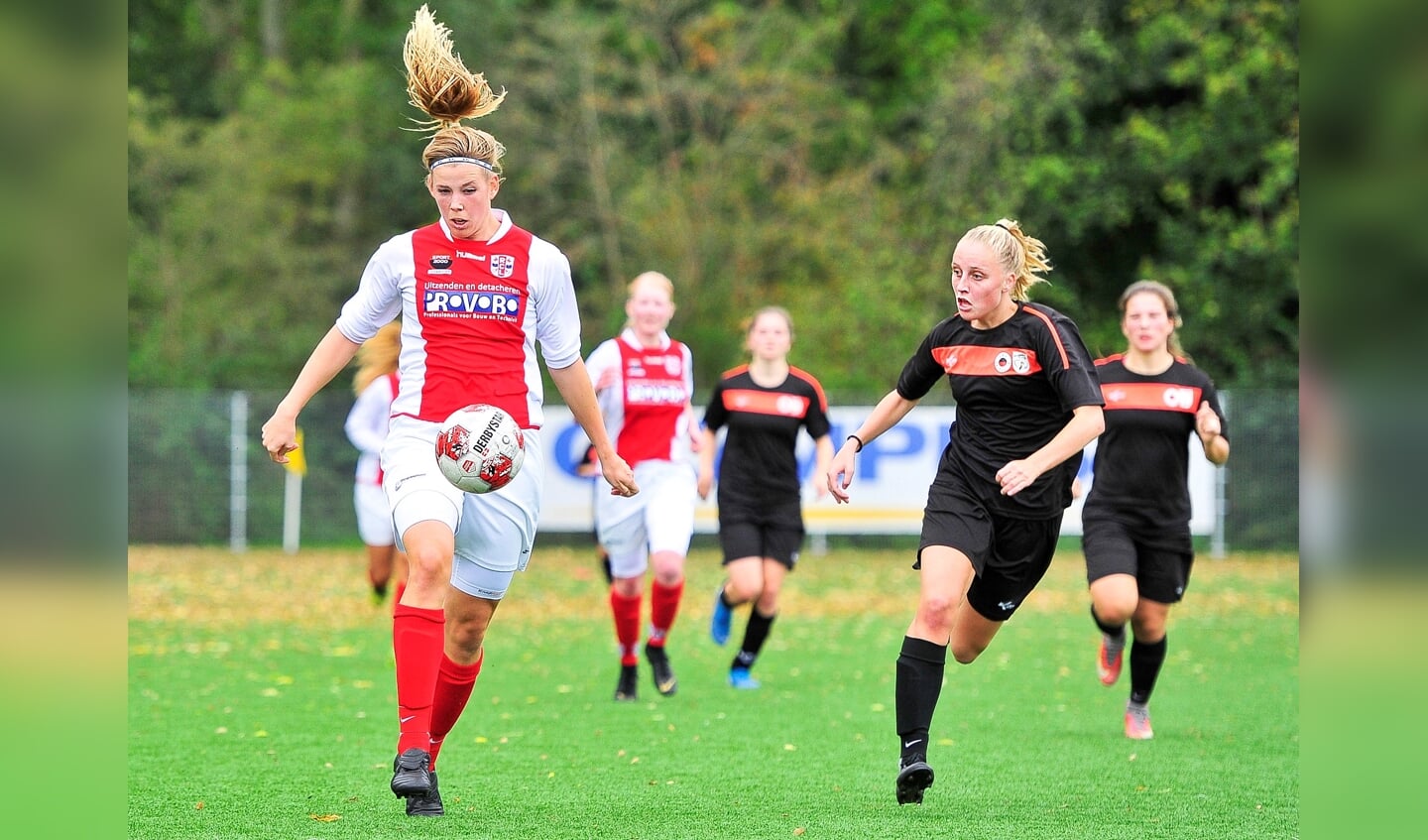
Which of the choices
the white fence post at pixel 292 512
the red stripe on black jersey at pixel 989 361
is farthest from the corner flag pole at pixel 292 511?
Result: the red stripe on black jersey at pixel 989 361

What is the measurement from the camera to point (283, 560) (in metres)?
21.6

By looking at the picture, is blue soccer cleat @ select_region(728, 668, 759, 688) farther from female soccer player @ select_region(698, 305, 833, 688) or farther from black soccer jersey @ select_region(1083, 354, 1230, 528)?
black soccer jersey @ select_region(1083, 354, 1230, 528)

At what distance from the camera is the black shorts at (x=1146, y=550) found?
8.06m

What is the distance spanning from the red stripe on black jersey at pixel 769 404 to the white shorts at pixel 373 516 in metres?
2.93

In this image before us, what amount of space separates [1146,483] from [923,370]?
226 centimetres

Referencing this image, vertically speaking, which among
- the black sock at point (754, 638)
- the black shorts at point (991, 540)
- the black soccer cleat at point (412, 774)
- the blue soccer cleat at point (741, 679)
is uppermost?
the black shorts at point (991, 540)

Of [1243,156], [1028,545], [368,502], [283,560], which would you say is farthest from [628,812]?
[1243,156]

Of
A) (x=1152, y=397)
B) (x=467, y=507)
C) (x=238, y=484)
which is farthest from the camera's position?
(x=238, y=484)

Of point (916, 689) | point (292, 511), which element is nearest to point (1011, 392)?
point (916, 689)

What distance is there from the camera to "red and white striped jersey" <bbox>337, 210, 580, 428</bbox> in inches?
225

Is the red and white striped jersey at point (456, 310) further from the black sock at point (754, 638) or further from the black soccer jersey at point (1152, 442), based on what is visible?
the black sock at point (754, 638)

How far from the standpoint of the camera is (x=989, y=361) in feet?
20.2

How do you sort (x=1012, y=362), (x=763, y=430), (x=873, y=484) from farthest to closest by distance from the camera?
(x=873, y=484), (x=763, y=430), (x=1012, y=362)

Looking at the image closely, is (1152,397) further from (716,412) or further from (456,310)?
(456,310)
